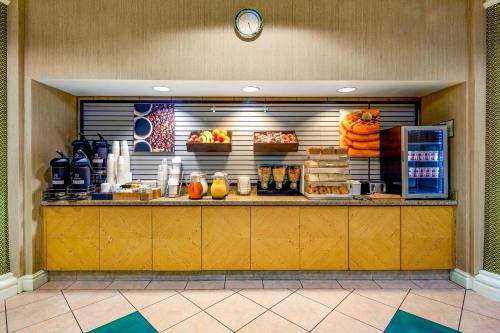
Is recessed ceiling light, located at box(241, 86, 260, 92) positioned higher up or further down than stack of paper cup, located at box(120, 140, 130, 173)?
higher up

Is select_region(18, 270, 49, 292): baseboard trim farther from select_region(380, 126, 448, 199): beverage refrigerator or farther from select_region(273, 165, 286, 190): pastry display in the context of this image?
select_region(380, 126, 448, 199): beverage refrigerator

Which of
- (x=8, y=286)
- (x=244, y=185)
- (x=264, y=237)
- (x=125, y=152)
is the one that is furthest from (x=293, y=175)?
(x=8, y=286)

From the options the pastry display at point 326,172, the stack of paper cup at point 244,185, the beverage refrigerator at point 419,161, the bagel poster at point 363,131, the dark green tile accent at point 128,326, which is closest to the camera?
the dark green tile accent at point 128,326

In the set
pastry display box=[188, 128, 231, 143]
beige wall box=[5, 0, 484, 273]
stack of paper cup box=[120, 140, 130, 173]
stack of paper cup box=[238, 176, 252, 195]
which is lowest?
stack of paper cup box=[238, 176, 252, 195]

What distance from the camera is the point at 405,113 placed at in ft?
12.3

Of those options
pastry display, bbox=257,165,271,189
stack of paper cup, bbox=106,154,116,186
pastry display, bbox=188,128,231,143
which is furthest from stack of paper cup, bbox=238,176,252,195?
stack of paper cup, bbox=106,154,116,186

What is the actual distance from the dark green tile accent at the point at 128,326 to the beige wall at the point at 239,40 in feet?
8.44

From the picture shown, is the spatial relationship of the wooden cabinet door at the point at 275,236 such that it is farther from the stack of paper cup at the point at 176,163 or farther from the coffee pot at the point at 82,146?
the coffee pot at the point at 82,146

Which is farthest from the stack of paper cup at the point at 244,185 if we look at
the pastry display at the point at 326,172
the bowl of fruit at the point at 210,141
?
the pastry display at the point at 326,172

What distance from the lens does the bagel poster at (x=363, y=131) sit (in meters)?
3.67

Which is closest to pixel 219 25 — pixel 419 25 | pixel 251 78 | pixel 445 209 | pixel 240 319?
pixel 251 78

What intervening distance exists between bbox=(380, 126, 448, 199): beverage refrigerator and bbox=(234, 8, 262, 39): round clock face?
2188 millimetres

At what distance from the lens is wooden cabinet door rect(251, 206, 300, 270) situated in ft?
9.83

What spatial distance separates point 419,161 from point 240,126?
2.46 m
